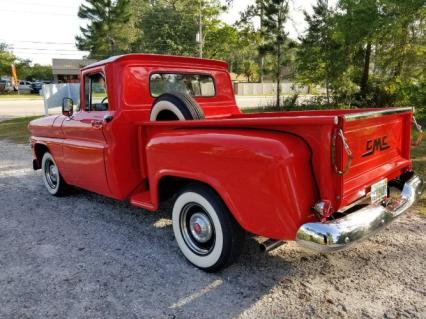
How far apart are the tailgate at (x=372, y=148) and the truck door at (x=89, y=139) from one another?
243cm

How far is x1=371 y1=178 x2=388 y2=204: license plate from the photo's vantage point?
2.89 meters

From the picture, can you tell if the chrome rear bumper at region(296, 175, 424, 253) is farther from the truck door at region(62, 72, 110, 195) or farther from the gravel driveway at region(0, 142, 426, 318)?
the truck door at region(62, 72, 110, 195)

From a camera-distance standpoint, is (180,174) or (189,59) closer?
(180,174)

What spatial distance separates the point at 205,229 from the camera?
3129 mm

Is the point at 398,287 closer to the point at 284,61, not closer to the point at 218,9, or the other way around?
the point at 284,61

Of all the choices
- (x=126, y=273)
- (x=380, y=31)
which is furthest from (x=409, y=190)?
(x=380, y=31)

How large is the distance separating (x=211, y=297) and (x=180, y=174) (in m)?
0.99

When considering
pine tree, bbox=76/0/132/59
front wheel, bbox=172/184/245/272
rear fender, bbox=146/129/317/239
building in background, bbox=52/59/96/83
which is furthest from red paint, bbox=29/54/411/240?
building in background, bbox=52/59/96/83

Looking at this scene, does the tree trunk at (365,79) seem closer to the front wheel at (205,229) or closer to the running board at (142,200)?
the running board at (142,200)

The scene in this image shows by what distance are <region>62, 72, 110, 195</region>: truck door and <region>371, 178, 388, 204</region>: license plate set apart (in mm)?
2583

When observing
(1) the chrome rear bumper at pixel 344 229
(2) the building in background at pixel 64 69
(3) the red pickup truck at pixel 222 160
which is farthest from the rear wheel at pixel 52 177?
(2) the building in background at pixel 64 69

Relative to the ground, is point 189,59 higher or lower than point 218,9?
lower

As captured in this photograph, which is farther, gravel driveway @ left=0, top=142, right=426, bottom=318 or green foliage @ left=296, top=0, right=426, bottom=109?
green foliage @ left=296, top=0, right=426, bottom=109

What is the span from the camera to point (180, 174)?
10.1ft
